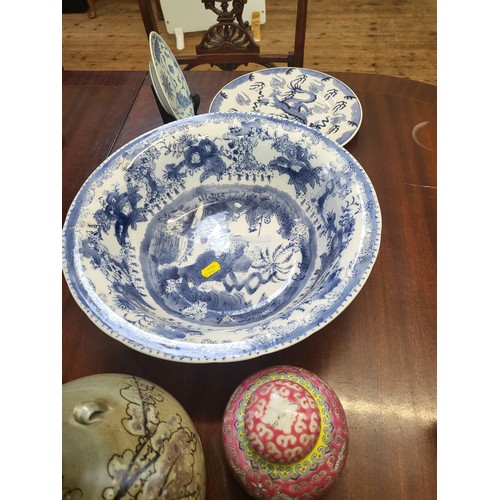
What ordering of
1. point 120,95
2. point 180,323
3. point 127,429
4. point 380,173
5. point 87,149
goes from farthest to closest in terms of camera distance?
point 120,95 → point 87,149 → point 380,173 → point 180,323 → point 127,429

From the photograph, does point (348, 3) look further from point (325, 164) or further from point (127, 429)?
point (127, 429)

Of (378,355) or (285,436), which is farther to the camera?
(378,355)

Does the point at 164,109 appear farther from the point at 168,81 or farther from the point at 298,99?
the point at 298,99

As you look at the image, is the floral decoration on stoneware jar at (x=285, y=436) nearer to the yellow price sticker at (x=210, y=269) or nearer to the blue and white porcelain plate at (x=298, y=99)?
the yellow price sticker at (x=210, y=269)

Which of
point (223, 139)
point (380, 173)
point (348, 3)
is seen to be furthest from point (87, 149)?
point (348, 3)

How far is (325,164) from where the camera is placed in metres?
0.69

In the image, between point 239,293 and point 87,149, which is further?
point 87,149

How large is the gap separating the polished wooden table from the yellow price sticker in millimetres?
155

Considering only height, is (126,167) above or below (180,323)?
above

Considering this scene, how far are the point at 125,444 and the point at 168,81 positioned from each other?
69cm

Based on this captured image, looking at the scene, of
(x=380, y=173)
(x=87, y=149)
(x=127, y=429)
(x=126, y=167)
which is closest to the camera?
(x=127, y=429)

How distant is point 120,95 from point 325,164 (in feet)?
2.07

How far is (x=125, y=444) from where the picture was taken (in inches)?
15.0

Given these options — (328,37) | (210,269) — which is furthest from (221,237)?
(328,37)
